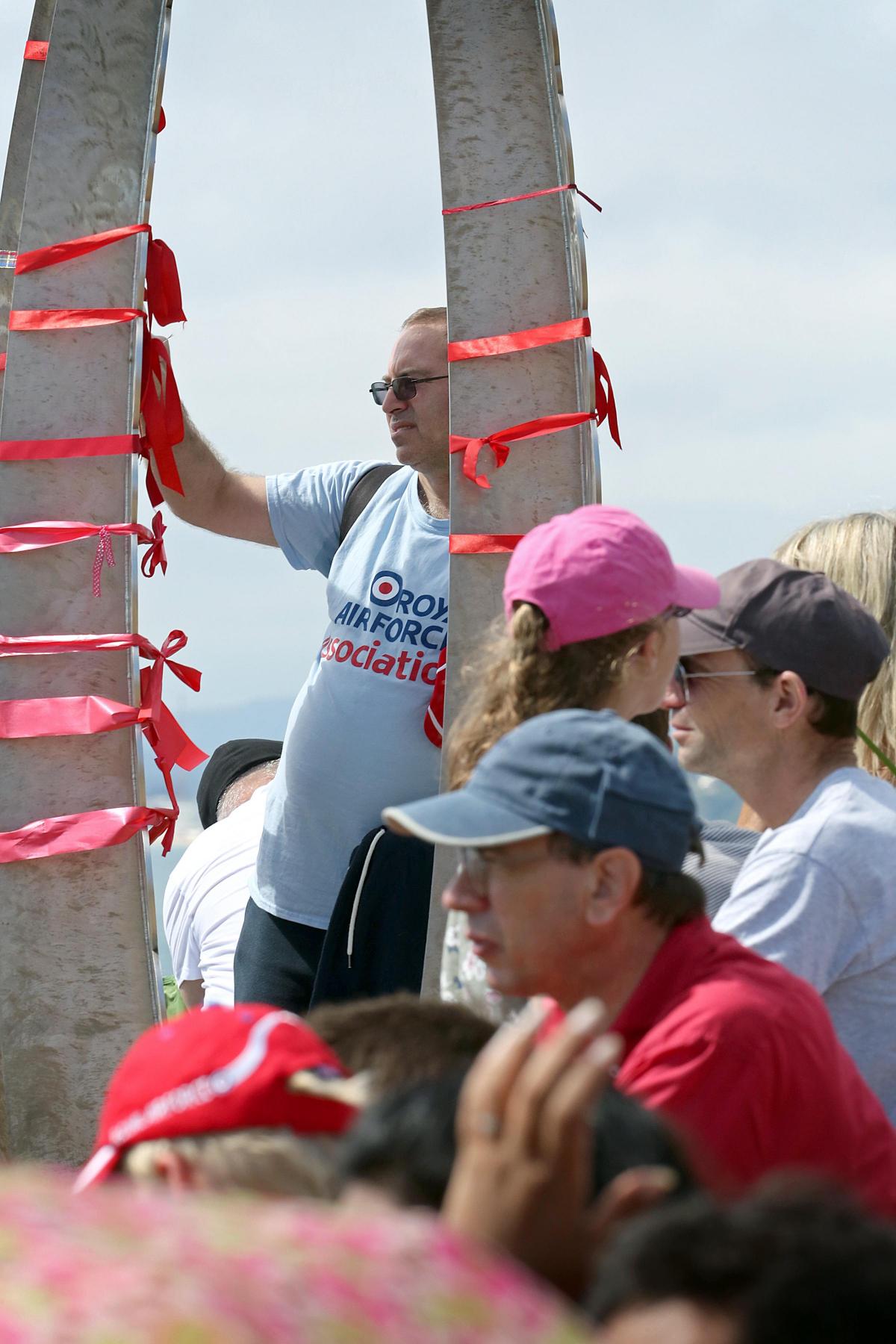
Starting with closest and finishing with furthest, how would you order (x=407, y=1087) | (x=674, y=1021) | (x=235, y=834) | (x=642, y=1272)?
(x=642, y=1272)
(x=407, y=1087)
(x=674, y=1021)
(x=235, y=834)

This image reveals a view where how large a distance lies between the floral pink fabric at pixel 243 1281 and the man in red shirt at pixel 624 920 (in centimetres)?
87

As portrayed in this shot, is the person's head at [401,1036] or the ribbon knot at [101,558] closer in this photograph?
the person's head at [401,1036]

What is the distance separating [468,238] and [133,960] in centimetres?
152

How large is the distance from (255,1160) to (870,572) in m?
2.09

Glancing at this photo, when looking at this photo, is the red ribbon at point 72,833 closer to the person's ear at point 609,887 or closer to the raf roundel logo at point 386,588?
the raf roundel logo at point 386,588

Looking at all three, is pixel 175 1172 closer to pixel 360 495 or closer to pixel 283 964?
pixel 283 964

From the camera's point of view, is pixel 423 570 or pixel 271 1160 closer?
pixel 271 1160

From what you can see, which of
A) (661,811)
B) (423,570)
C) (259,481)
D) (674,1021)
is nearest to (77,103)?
(259,481)

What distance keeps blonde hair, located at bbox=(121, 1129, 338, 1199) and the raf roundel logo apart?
173 cm

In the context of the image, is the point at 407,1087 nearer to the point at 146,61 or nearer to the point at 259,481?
the point at 259,481

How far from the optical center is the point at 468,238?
9.20ft

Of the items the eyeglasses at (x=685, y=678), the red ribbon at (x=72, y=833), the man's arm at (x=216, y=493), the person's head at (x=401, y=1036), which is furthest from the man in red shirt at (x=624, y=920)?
the man's arm at (x=216, y=493)

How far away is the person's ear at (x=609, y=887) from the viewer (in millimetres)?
1596

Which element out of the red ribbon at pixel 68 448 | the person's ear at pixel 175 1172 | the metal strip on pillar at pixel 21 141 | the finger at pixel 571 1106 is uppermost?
the metal strip on pillar at pixel 21 141
